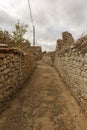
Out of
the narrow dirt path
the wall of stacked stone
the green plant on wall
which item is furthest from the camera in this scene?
the green plant on wall

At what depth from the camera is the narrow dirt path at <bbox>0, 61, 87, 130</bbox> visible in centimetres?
487

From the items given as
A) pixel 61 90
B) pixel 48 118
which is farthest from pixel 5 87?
pixel 61 90

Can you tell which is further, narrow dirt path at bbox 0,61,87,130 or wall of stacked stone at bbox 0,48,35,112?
wall of stacked stone at bbox 0,48,35,112

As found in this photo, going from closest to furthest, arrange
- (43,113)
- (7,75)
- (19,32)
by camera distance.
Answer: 1. (43,113)
2. (7,75)
3. (19,32)

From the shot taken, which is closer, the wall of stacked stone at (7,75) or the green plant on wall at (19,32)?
the wall of stacked stone at (7,75)

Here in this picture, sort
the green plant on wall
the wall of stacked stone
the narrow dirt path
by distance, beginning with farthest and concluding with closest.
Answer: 1. the green plant on wall
2. the wall of stacked stone
3. the narrow dirt path

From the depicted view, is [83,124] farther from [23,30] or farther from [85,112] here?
[23,30]

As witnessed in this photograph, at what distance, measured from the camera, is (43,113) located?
571 cm

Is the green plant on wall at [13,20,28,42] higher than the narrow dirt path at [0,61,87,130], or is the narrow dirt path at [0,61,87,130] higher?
the green plant on wall at [13,20,28,42]

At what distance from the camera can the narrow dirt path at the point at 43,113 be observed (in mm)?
4867

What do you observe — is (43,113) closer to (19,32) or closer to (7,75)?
(7,75)

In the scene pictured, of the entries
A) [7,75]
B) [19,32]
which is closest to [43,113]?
[7,75]

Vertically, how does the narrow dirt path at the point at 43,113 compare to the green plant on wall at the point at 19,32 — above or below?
below

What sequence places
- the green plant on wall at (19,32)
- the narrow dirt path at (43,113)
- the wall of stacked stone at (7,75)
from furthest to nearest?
the green plant on wall at (19,32)
the wall of stacked stone at (7,75)
the narrow dirt path at (43,113)
